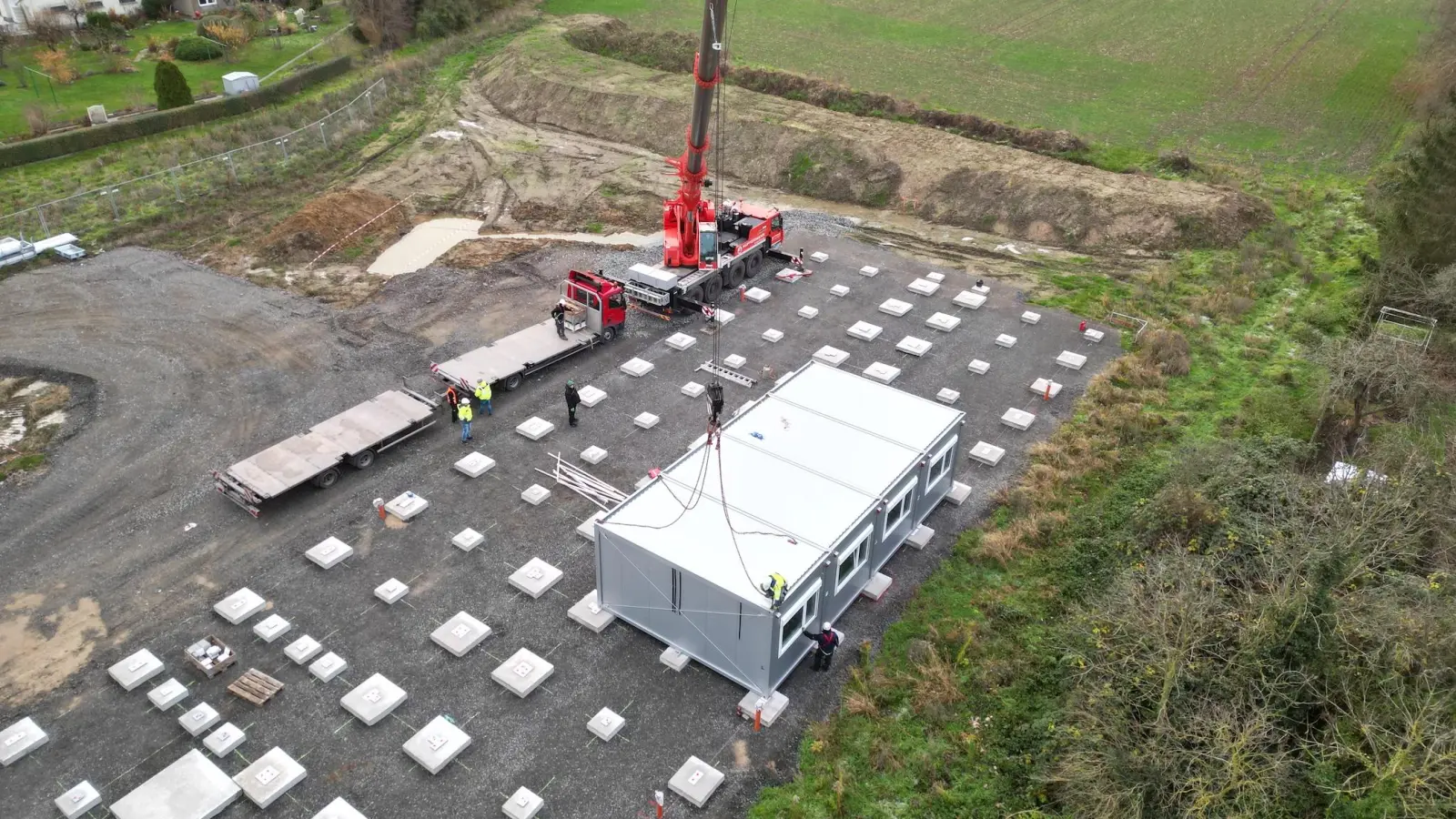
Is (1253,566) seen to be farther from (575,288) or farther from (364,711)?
(575,288)

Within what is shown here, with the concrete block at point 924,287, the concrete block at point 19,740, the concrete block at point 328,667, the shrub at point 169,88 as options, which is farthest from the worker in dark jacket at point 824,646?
the shrub at point 169,88

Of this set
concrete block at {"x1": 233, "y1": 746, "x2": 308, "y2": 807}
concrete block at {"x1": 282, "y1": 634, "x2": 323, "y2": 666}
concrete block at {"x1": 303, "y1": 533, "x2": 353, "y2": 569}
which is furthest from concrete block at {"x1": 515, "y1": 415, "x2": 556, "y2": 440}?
concrete block at {"x1": 233, "y1": 746, "x2": 308, "y2": 807}

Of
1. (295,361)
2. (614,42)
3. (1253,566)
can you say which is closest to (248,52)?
(614,42)

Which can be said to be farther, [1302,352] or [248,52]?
[248,52]

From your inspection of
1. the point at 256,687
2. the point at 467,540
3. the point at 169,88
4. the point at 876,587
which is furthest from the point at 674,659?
the point at 169,88

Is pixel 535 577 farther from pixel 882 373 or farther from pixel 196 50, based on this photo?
pixel 196 50
